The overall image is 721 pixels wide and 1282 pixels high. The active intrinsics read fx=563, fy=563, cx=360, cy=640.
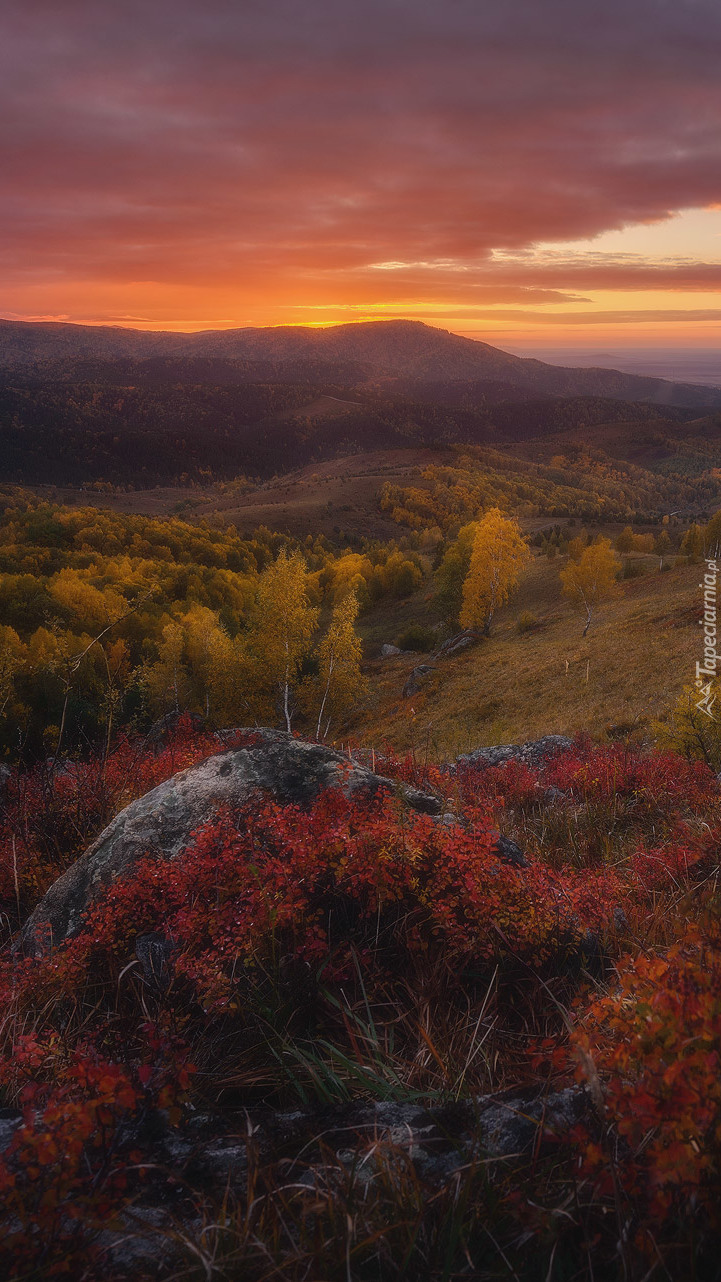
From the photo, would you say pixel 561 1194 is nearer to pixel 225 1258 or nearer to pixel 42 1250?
pixel 225 1258

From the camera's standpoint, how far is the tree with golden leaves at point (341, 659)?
3353cm

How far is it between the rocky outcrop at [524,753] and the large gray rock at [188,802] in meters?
10.5

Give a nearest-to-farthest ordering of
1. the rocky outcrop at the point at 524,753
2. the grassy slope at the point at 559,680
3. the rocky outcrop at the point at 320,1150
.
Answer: the rocky outcrop at the point at 320,1150
the rocky outcrop at the point at 524,753
the grassy slope at the point at 559,680

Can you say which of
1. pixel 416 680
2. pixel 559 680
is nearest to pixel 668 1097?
pixel 559 680

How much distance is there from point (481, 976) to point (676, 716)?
9848 mm

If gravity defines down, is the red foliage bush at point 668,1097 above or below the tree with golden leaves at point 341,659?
above

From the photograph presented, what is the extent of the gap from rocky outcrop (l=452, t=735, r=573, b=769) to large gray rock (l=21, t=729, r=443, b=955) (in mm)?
10536

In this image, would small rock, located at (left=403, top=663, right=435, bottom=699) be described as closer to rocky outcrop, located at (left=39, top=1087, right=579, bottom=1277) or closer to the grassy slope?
the grassy slope

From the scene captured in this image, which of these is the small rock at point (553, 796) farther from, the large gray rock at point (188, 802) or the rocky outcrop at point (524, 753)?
the rocky outcrop at point (524, 753)

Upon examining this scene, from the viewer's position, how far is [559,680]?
38.8 m

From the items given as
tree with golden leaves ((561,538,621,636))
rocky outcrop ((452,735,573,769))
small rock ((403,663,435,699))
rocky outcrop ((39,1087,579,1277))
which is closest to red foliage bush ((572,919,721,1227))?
rocky outcrop ((39,1087,579,1277))

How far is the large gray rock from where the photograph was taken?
20.9 ft

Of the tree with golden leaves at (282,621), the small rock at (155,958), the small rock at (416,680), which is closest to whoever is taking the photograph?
the small rock at (155,958)

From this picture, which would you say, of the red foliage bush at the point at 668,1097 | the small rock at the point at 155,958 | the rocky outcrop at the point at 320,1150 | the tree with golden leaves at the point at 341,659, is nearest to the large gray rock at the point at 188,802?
the small rock at the point at 155,958
